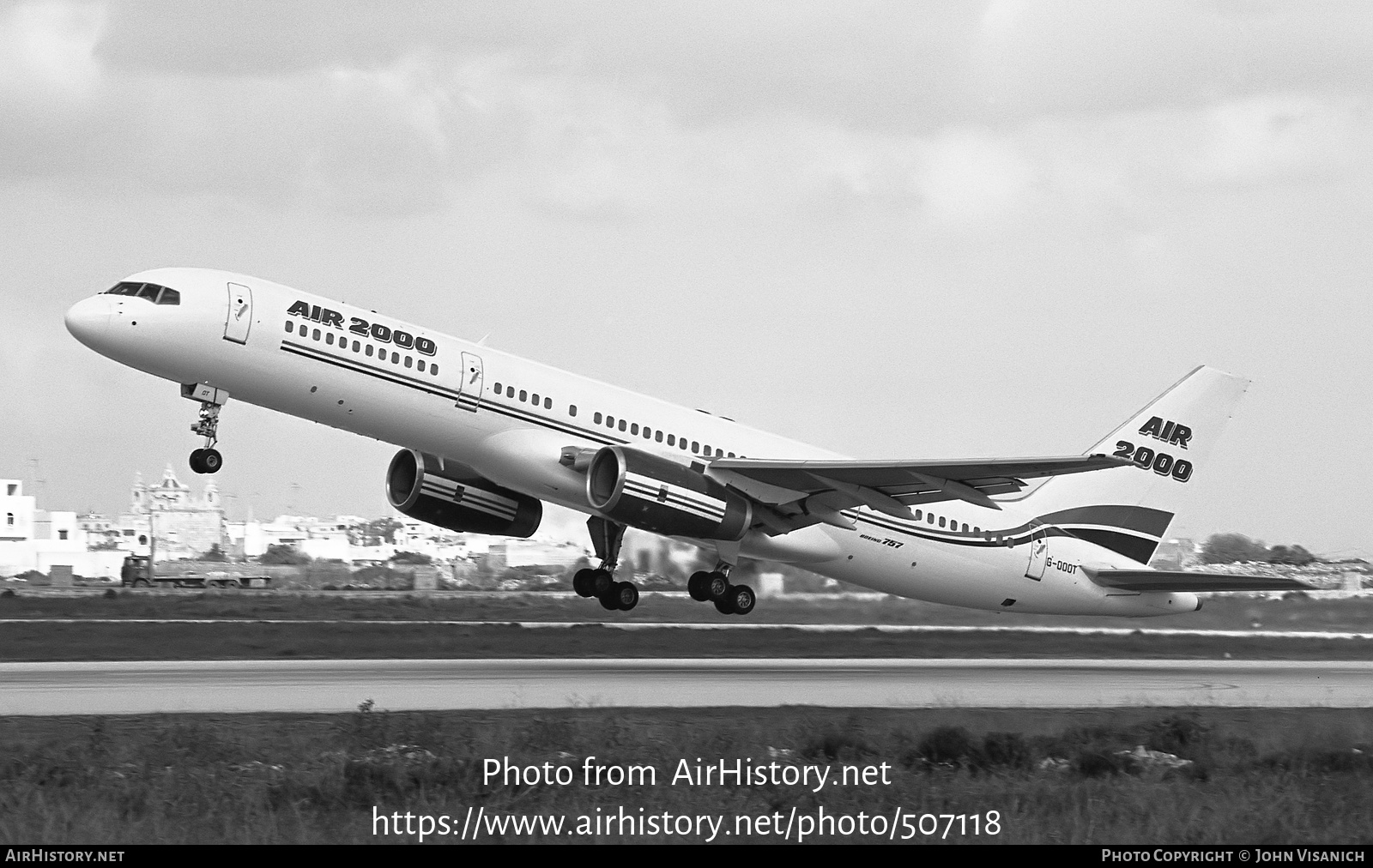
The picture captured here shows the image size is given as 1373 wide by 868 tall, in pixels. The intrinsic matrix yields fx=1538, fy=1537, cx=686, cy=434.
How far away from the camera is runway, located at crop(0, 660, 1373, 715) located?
24656 mm

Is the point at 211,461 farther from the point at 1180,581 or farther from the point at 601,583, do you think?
the point at 1180,581

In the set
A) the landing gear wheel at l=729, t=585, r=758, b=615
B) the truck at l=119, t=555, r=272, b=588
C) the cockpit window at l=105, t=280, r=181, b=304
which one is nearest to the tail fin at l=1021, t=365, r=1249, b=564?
the landing gear wheel at l=729, t=585, r=758, b=615

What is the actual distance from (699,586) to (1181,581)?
1193 cm

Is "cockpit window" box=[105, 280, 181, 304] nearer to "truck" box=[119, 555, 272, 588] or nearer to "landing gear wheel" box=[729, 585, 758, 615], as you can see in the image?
"landing gear wheel" box=[729, 585, 758, 615]

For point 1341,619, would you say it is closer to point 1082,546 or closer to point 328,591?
point 1082,546

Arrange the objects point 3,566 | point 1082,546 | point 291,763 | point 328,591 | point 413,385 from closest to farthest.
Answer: point 291,763
point 413,385
point 1082,546
point 328,591
point 3,566

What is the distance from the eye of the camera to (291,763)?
17.1 metres

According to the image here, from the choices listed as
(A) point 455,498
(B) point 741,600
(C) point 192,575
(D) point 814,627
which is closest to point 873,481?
(B) point 741,600

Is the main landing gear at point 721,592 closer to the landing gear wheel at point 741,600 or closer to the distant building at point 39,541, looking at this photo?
the landing gear wheel at point 741,600

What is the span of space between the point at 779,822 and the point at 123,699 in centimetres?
1381

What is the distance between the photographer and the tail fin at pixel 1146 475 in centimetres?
3838
